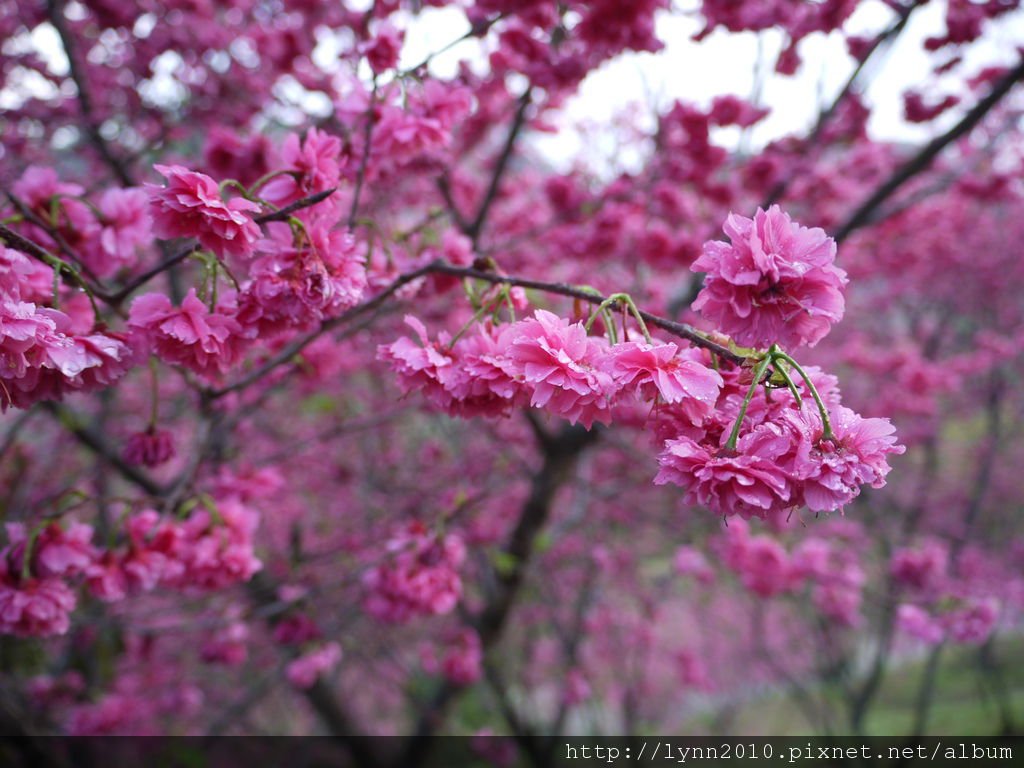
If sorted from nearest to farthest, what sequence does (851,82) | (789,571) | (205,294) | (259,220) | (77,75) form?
1. (259,220)
2. (205,294)
3. (77,75)
4. (851,82)
5. (789,571)

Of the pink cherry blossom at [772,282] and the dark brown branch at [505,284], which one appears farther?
the dark brown branch at [505,284]

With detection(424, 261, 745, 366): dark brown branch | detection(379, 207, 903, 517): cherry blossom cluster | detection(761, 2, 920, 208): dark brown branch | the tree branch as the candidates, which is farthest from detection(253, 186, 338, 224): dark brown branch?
detection(761, 2, 920, 208): dark brown branch

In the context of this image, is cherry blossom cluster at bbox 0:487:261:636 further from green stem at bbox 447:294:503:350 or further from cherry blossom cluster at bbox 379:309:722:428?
cherry blossom cluster at bbox 379:309:722:428

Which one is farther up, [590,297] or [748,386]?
[590,297]

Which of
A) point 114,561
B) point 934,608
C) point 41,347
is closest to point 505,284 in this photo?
point 41,347

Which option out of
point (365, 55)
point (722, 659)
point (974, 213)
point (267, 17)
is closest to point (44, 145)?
point (267, 17)

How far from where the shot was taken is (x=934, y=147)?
3.02m

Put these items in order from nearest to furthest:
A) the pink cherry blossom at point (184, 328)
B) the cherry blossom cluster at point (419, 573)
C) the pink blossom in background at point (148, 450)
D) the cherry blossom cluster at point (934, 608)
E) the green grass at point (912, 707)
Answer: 1. the pink cherry blossom at point (184, 328)
2. the pink blossom in background at point (148, 450)
3. the cherry blossom cluster at point (419, 573)
4. the cherry blossom cluster at point (934, 608)
5. the green grass at point (912, 707)

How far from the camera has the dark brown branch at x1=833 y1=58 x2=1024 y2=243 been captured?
9.23ft

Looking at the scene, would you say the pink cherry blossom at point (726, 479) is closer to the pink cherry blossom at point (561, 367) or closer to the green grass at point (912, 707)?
the pink cherry blossom at point (561, 367)

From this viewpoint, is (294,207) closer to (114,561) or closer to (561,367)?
(561,367)

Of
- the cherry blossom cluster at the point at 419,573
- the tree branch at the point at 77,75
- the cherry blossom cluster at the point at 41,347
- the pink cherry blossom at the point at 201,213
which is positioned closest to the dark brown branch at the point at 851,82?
the cherry blossom cluster at the point at 419,573

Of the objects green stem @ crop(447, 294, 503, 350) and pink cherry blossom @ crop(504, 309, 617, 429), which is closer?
pink cherry blossom @ crop(504, 309, 617, 429)

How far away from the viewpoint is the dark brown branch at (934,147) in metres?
2.81
